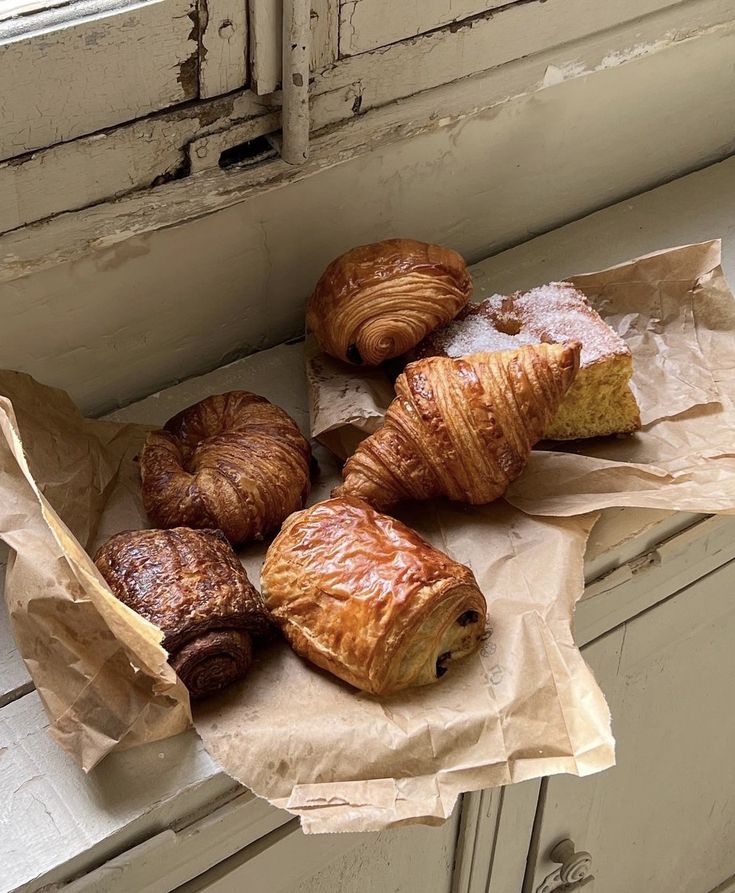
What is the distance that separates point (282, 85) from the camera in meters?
A: 1.03

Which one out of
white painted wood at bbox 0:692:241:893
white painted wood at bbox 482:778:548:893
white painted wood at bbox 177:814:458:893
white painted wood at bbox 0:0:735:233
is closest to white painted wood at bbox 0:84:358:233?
white painted wood at bbox 0:0:735:233

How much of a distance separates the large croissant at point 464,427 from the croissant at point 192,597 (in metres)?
0.14

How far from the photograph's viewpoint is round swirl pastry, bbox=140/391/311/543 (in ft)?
3.06

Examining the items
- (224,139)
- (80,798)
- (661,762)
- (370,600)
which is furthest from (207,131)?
(661,762)

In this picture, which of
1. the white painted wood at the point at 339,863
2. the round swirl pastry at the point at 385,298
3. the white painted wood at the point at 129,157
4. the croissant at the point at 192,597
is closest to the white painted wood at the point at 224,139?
the white painted wood at the point at 129,157

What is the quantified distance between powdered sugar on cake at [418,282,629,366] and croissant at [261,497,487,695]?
0.72 ft

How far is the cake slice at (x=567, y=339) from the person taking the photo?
1004mm

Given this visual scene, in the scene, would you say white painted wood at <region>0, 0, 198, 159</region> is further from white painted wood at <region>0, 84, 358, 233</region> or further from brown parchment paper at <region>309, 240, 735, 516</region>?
brown parchment paper at <region>309, 240, 735, 516</region>

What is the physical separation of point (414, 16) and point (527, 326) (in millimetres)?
295

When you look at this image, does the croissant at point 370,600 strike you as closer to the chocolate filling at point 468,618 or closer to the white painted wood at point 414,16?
the chocolate filling at point 468,618

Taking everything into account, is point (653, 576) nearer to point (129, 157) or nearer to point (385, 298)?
point (385, 298)

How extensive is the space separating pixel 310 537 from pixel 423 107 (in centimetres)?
47

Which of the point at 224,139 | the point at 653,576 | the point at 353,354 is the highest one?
the point at 224,139

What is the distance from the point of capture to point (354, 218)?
1.18 metres
